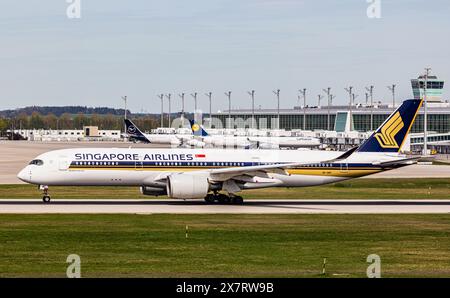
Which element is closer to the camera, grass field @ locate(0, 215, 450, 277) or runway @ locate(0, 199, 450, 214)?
grass field @ locate(0, 215, 450, 277)

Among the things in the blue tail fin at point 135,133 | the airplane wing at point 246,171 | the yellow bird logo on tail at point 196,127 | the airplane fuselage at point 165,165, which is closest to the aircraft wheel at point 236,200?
the airplane fuselage at point 165,165

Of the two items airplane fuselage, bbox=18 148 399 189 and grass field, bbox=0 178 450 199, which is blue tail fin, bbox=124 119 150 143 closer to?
grass field, bbox=0 178 450 199

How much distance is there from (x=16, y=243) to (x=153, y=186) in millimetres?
20663

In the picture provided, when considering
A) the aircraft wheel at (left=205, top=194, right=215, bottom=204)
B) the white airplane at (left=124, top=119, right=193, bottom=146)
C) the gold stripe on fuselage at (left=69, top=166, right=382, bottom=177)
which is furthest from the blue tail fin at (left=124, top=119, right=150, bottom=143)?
the aircraft wheel at (left=205, top=194, right=215, bottom=204)

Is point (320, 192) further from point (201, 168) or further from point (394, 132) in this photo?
point (201, 168)

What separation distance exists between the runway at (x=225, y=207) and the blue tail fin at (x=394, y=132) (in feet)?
12.9

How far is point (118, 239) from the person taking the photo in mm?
37781

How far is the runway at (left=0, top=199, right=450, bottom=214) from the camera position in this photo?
51094mm

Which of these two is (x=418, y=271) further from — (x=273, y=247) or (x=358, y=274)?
(x=273, y=247)

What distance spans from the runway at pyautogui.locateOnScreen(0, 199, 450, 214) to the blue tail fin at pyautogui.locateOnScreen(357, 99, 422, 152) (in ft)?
12.9

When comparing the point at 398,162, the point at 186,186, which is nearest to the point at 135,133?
the point at 398,162

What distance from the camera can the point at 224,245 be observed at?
119ft

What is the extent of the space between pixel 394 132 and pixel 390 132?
0.29 meters
